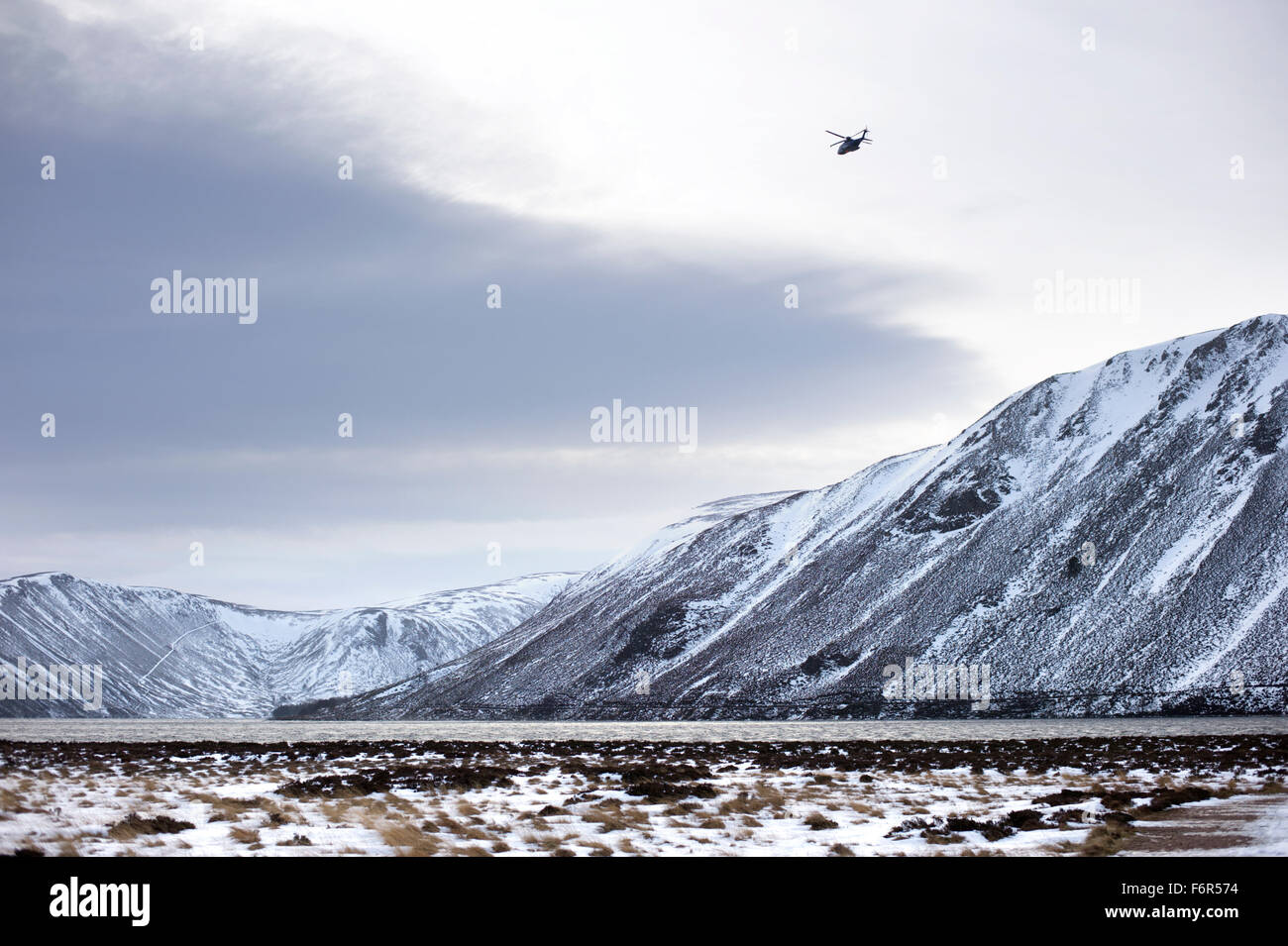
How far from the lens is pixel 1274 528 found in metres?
142

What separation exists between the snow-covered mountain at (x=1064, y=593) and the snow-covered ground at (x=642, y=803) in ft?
288

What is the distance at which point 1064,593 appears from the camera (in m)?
155

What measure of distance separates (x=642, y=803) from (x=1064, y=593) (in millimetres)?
141388

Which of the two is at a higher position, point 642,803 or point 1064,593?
point 642,803

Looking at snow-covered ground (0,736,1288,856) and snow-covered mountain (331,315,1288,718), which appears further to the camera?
snow-covered mountain (331,315,1288,718)

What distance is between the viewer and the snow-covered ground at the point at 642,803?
19.7 m

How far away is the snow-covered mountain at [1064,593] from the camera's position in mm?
131375

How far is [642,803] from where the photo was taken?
2897 cm

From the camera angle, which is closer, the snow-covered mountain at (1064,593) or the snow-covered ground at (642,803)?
the snow-covered ground at (642,803)

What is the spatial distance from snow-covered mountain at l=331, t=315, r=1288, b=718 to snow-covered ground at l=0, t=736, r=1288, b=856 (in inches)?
3459

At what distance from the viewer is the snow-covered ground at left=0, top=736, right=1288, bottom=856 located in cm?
1972

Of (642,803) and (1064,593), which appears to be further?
(1064,593)
